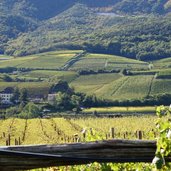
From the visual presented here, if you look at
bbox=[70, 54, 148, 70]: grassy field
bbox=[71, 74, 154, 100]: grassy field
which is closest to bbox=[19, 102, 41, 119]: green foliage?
bbox=[71, 74, 154, 100]: grassy field

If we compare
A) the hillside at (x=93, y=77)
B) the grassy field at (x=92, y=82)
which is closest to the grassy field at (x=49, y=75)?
the hillside at (x=93, y=77)

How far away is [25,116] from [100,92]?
91.2 ft

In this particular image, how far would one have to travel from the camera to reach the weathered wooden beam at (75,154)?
3035 millimetres

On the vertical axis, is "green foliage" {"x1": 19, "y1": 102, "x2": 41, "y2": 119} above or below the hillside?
below

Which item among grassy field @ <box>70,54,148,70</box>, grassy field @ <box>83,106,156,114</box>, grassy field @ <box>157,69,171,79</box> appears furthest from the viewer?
grassy field @ <box>70,54,148,70</box>

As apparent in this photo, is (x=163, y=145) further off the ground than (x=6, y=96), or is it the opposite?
(x=6, y=96)

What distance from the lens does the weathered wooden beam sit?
3035 mm

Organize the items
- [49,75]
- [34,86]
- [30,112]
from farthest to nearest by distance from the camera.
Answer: [49,75], [34,86], [30,112]

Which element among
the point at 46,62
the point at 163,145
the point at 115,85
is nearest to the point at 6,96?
the point at 115,85

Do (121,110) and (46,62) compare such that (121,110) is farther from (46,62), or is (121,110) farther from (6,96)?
(46,62)

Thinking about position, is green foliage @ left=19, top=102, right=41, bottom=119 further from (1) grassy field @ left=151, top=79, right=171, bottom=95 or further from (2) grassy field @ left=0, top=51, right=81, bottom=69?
(2) grassy field @ left=0, top=51, right=81, bottom=69

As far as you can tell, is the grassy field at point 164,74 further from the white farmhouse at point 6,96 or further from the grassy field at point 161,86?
the white farmhouse at point 6,96

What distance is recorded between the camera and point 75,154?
310cm

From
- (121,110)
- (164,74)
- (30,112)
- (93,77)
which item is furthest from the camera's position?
(93,77)
